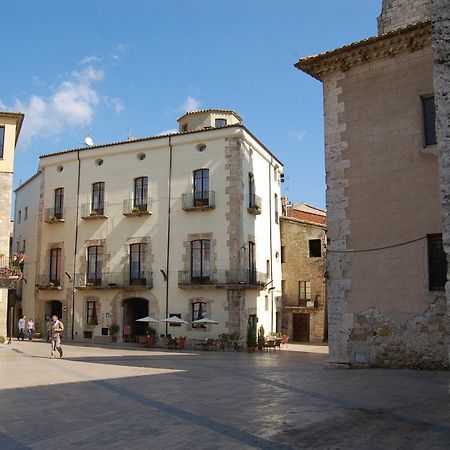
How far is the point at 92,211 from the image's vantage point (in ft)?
107

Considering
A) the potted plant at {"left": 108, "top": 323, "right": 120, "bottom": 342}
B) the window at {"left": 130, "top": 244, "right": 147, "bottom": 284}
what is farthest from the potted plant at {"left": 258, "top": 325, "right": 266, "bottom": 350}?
the potted plant at {"left": 108, "top": 323, "right": 120, "bottom": 342}

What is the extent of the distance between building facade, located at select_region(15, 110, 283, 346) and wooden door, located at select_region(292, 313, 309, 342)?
267 centimetres

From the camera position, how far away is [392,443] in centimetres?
688

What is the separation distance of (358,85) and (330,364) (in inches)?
322

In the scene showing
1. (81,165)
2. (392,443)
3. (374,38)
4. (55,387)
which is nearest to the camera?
(392,443)

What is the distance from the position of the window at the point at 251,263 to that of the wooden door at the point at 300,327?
6.69 meters

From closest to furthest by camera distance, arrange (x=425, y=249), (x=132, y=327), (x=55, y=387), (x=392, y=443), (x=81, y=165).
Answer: (x=392, y=443)
(x=55, y=387)
(x=425, y=249)
(x=132, y=327)
(x=81, y=165)

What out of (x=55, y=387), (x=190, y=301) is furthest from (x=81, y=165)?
(x=55, y=387)

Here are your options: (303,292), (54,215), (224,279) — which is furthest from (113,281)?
(303,292)

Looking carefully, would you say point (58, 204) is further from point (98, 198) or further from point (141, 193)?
point (141, 193)

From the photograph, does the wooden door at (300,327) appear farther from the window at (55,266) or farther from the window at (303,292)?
the window at (55,266)

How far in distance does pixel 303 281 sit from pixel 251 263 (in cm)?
651

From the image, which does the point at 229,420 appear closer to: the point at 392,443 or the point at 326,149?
the point at 392,443

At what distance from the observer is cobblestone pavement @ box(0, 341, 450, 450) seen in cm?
715
